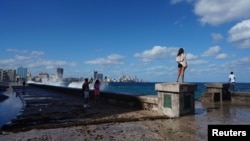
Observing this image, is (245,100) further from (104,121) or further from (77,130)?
(77,130)

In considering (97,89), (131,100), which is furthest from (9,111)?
(131,100)

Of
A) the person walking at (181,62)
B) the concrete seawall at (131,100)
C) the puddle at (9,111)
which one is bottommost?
the puddle at (9,111)

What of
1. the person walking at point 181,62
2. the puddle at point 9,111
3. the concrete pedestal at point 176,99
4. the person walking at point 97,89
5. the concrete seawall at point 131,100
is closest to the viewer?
the concrete pedestal at point 176,99

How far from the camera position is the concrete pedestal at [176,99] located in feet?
40.3

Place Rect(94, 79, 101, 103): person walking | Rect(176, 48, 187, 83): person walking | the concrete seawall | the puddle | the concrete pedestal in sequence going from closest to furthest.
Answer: the concrete pedestal
Rect(176, 48, 187, 83): person walking
the concrete seawall
the puddle
Rect(94, 79, 101, 103): person walking

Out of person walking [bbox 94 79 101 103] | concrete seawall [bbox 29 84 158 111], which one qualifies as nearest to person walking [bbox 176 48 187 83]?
concrete seawall [bbox 29 84 158 111]

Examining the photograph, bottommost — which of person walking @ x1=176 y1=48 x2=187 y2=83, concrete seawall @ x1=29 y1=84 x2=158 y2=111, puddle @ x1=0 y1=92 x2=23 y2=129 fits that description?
puddle @ x1=0 y1=92 x2=23 y2=129

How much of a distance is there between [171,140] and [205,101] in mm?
11287

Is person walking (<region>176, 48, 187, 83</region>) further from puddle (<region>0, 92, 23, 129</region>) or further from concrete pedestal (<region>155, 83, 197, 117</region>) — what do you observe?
puddle (<region>0, 92, 23, 129</region>)

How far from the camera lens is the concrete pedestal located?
12281 mm

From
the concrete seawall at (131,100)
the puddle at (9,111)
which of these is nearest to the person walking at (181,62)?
the concrete seawall at (131,100)

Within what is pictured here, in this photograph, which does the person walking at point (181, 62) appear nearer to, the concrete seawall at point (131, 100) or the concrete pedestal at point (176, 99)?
the concrete pedestal at point (176, 99)

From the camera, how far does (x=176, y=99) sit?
12336 mm

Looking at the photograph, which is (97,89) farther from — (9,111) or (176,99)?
(176,99)
